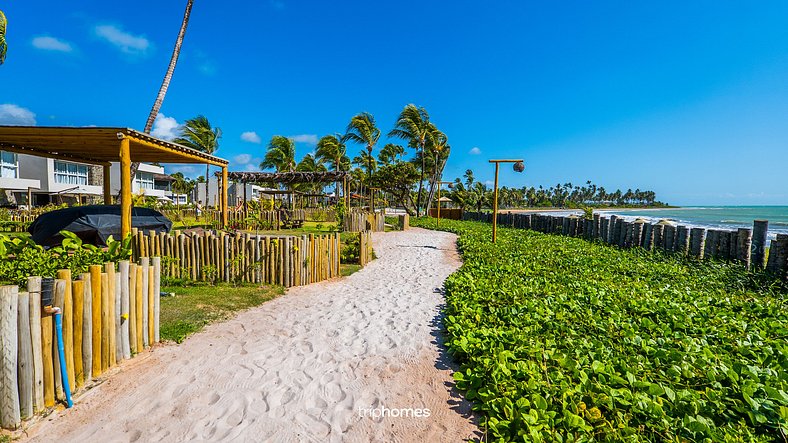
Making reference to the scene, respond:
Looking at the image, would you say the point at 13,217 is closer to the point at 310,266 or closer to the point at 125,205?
the point at 125,205

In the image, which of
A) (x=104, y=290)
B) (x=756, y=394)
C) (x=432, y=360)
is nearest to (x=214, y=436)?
(x=104, y=290)

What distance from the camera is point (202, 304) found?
6.06 m

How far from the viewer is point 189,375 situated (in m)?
3.75

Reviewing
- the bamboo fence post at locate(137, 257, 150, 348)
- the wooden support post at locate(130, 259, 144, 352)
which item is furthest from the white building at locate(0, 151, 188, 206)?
the wooden support post at locate(130, 259, 144, 352)

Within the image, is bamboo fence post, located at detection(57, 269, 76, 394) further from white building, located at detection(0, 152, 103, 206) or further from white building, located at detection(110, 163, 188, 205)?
white building, located at detection(110, 163, 188, 205)

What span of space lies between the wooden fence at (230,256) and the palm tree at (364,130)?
24183 millimetres

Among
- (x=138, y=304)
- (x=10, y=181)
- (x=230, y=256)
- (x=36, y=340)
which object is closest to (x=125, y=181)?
(x=230, y=256)

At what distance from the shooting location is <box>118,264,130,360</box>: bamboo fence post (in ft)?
12.5

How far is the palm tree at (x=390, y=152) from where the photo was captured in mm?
46344

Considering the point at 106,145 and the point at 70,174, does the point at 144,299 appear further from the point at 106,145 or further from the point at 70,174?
the point at 70,174

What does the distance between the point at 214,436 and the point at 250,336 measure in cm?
215

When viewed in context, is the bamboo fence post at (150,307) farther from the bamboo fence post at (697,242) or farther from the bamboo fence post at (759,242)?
the bamboo fence post at (697,242)

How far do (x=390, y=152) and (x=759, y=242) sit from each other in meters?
40.3

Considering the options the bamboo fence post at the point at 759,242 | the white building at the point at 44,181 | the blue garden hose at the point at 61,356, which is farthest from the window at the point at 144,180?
the bamboo fence post at the point at 759,242
